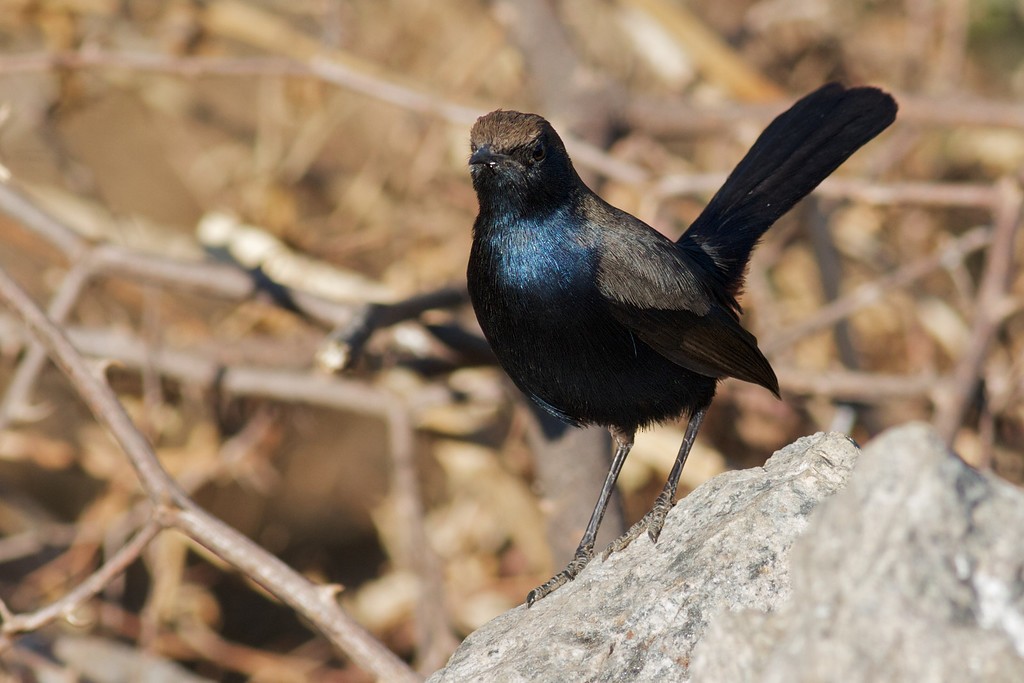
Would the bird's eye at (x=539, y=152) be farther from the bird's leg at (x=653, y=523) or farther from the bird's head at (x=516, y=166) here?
the bird's leg at (x=653, y=523)

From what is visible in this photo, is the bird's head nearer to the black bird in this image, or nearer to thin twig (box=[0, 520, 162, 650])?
the black bird

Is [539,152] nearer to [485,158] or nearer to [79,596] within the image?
[485,158]

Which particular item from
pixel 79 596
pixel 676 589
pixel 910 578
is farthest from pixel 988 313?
pixel 79 596

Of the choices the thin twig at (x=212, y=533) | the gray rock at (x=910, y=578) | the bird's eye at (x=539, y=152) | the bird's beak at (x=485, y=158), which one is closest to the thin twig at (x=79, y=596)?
the thin twig at (x=212, y=533)

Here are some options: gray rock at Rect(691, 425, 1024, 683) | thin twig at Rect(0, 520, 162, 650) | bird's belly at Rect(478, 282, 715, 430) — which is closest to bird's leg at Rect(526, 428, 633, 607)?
bird's belly at Rect(478, 282, 715, 430)

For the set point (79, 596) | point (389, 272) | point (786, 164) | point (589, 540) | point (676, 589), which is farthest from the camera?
point (389, 272)
